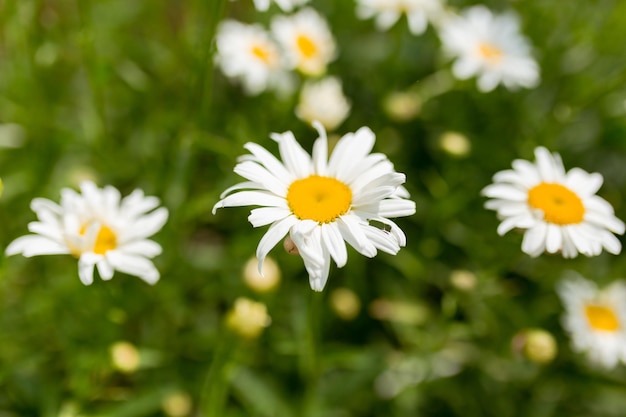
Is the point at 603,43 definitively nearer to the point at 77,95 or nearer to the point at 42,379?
the point at 77,95

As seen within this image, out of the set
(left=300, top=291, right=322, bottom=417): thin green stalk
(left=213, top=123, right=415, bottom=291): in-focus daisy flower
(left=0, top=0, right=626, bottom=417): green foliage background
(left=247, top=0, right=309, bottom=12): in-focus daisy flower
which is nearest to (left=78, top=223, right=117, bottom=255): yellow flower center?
(left=0, top=0, right=626, bottom=417): green foliage background

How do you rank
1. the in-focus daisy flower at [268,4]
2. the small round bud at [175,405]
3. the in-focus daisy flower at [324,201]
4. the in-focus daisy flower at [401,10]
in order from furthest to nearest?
1. the in-focus daisy flower at [401,10]
2. the small round bud at [175,405]
3. the in-focus daisy flower at [268,4]
4. the in-focus daisy flower at [324,201]

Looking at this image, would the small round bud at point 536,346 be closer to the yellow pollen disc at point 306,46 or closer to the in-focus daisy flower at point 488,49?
the in-focus daisy flower at point 488,49

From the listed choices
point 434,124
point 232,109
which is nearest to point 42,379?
point 232,109

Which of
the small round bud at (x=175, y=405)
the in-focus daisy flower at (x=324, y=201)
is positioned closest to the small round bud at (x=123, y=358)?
the small round bud at (x=175, y=405)

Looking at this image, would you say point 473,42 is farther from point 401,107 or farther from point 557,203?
point 557,203

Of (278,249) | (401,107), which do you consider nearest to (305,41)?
(401,107)

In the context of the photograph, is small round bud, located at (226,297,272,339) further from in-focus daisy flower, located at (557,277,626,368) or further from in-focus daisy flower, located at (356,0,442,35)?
in-focus daisy flower, located at (356,0,442,35)
